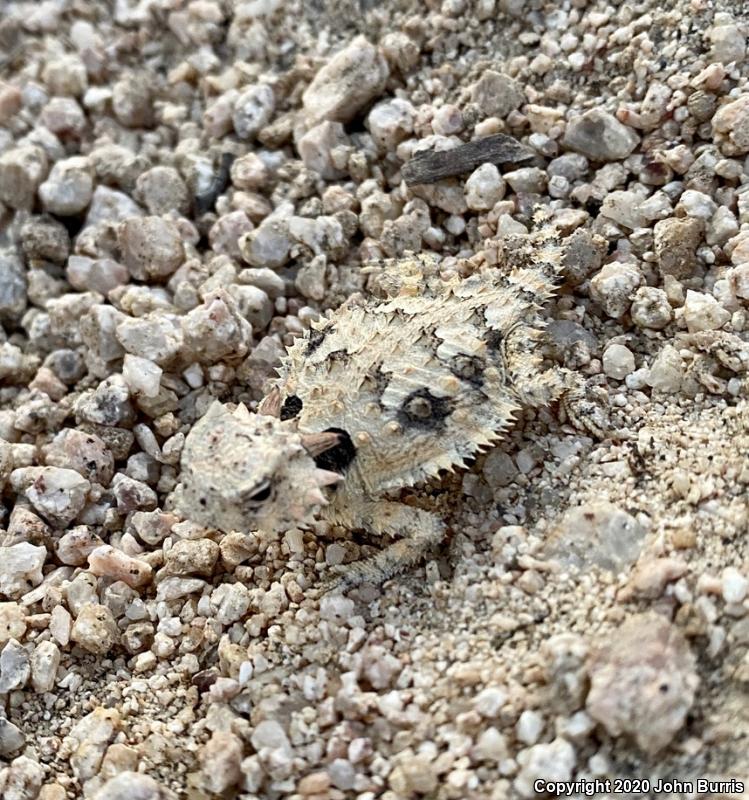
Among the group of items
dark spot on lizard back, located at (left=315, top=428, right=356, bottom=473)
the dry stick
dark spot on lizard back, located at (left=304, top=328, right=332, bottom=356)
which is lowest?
dark spot on lizard back, located at (left=315, top=428, right=356, bottom=473)

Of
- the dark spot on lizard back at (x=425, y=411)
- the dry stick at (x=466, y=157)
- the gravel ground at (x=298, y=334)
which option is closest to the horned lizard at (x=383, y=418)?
the dark spot on lizard back at (x=425, y=411)

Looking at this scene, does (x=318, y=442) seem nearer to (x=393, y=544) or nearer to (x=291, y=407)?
(x=291, y=407)

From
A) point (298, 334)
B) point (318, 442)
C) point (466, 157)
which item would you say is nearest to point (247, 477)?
point (318, 442)

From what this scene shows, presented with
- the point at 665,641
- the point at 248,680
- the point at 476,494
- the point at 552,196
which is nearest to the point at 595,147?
the point at 552,196

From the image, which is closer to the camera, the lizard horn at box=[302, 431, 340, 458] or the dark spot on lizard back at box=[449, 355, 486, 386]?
the lizard horn at box=[302, 431, 340, 458]

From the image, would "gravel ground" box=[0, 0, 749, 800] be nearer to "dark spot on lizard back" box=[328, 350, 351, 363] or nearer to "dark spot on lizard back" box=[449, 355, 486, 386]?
"dark spot on lizard back" box=[449, 355, 486, 386]

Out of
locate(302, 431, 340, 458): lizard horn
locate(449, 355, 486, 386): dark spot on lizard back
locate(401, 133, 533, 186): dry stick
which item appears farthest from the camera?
locate(401, 133, 533, 186): dry stick

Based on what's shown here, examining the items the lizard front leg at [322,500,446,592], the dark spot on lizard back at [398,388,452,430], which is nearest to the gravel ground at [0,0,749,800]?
the lizard front leg at [322,500,446,592]

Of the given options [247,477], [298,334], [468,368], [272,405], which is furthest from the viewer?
Answer: [298,334]
